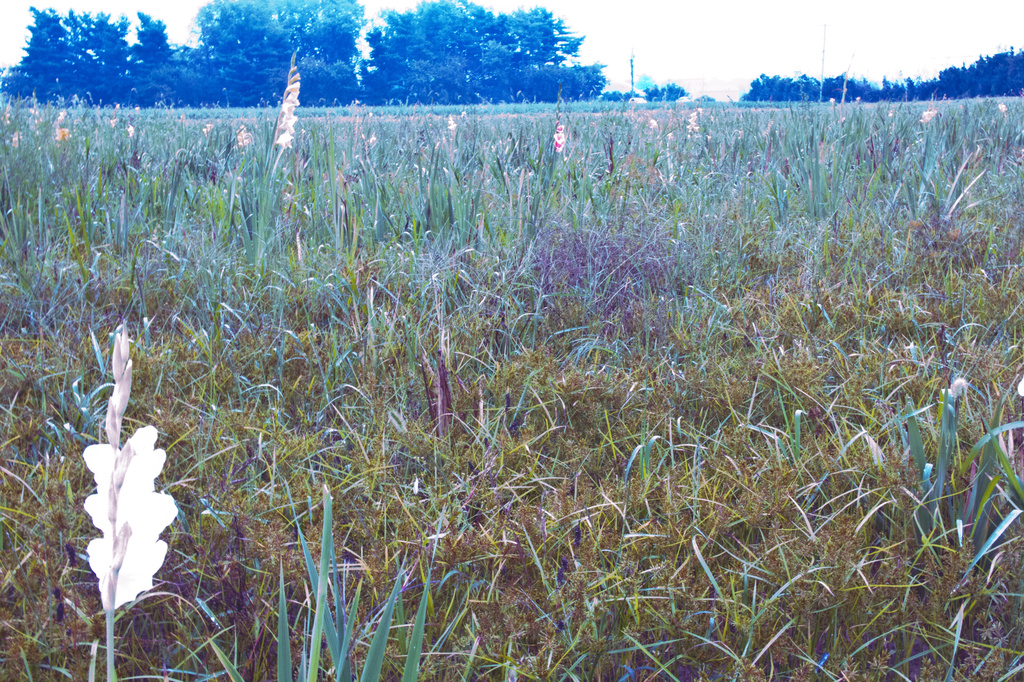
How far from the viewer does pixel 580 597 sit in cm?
100

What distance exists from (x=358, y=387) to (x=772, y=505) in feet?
3.31

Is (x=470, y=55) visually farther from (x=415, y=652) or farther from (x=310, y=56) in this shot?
(x=415, y=652)

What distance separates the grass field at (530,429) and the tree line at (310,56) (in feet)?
99.2

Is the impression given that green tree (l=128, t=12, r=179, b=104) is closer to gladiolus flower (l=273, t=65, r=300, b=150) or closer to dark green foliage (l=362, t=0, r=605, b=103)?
dark green foliage (l=362, t=0, r=605, b=103)

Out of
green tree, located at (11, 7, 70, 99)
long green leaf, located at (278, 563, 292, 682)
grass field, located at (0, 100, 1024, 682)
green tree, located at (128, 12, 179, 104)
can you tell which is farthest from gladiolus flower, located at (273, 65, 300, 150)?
green tree, located at (11, 7, 70, 99)

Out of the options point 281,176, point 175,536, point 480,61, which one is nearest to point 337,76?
point 480,61

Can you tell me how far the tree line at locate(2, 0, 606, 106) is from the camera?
37.2 metres

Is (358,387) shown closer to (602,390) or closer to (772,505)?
(602,390)

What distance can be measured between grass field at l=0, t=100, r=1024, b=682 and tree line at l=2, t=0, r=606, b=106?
30.2 m

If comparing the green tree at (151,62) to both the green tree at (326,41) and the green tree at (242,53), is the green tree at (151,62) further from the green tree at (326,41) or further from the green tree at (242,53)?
the green tree at (326,41)

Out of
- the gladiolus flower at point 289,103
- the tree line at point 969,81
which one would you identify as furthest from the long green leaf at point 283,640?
the tree line at point 969,81

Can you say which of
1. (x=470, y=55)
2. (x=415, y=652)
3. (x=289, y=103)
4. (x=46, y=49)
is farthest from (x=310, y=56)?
(x=415, y=652)


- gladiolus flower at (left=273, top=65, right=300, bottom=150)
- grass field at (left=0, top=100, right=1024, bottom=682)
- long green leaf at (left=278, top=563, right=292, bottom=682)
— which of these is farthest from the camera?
gladiolus flower at (left=273, top=65, right=300, bottom=150)

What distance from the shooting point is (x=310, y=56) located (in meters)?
42.5
